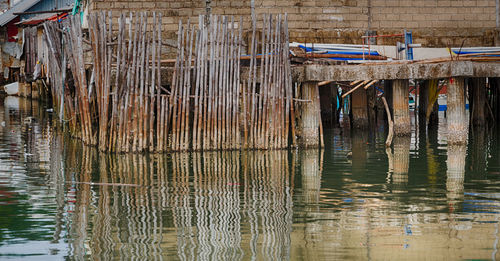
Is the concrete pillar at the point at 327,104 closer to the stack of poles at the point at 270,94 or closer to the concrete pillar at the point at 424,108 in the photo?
the concrete pillar at the point at 424,108

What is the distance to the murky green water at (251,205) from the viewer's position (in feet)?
28.8

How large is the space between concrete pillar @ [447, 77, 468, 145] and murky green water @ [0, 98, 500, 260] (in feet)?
0.89

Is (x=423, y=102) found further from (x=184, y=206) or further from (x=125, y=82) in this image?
(x=184, y=206)

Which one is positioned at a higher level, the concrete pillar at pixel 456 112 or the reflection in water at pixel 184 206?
the concrete pillar at pixel 456 112

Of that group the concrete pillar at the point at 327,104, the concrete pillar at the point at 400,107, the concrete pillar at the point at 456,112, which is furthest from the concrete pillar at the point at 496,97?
the concrete pillar at the point at 456,112

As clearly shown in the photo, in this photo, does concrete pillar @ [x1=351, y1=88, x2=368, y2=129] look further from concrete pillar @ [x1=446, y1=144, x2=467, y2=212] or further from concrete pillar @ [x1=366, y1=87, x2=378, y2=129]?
concrete pillar @ [x1=446, y1=144, x2=467, y2=212]

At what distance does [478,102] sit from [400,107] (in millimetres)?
5060

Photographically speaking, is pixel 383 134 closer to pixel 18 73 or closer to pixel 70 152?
pixel 70 152

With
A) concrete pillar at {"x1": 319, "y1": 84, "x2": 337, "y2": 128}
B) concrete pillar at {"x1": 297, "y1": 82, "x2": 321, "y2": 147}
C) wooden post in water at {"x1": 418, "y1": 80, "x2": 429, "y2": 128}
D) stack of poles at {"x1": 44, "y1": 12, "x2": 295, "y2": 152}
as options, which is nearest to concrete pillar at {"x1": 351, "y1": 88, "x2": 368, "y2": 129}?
concrete pillar at {"x1": 319, "y1": 84, "x2": 337, "y2": 128}

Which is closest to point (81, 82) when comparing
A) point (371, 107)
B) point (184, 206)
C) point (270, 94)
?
point (270, 94)

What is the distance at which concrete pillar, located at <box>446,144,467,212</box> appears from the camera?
11828 mm

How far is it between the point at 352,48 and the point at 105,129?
6.91 metres

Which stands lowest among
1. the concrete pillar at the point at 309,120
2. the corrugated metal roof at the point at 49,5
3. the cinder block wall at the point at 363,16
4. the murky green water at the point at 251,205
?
the murky green water at the point at 251,205

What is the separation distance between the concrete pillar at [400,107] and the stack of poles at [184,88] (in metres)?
3.19
